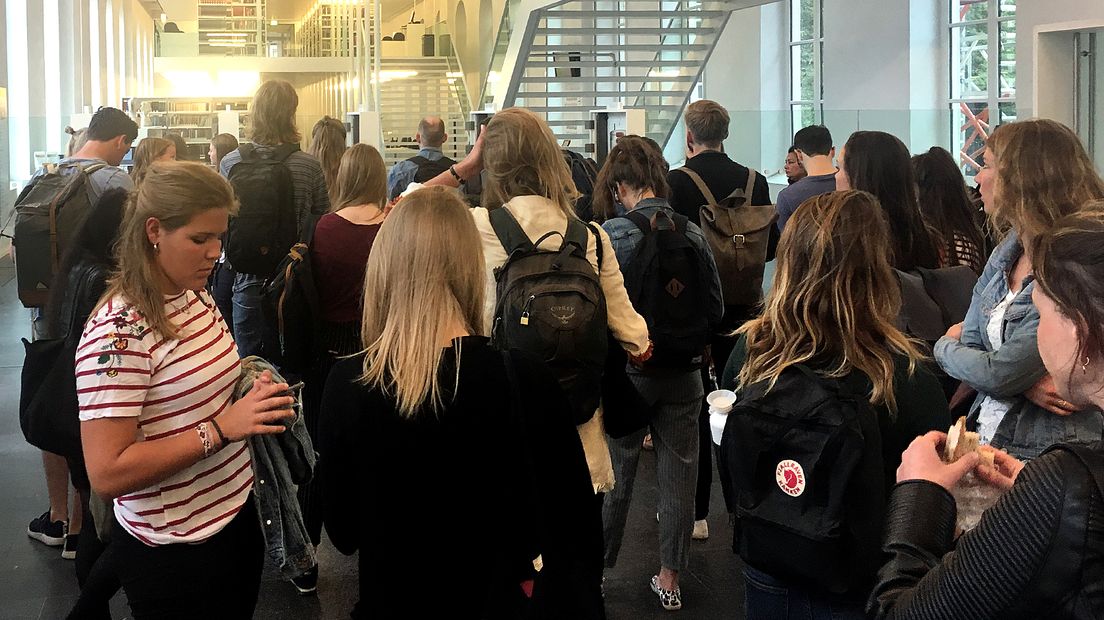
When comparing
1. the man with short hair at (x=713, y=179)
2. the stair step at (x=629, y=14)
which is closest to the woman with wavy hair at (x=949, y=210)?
the man with short hair at (x=713, y=179)

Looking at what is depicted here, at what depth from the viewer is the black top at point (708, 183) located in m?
5.14

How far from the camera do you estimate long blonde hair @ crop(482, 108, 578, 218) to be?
3.12 m

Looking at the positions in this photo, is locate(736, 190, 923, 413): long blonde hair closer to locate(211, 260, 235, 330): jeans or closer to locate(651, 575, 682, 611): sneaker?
locate(651, 575, 682, 611): sneaker

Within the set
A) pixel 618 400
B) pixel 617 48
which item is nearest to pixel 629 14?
pixel 617 48

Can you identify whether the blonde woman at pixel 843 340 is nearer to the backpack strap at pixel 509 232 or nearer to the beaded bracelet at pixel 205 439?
the backpack strap at pixel 509 232

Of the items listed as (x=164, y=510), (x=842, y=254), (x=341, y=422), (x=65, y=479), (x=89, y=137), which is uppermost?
(x=89, y=137)

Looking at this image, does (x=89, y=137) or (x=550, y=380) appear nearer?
(x=550, y=380)

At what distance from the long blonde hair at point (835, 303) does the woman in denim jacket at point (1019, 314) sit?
0.47 metres

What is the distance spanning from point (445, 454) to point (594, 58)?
12395 millimetres

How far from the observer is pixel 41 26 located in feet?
54.6

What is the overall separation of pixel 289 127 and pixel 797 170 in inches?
131

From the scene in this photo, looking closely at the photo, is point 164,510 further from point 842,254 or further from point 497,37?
point 497,37

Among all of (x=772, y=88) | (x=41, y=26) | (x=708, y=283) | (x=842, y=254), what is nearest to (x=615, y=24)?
(x=772, y=88)

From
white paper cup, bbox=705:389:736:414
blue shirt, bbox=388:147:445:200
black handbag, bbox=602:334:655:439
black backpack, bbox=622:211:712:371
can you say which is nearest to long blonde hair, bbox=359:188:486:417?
white paper cup, bbox=705:389:736:414
